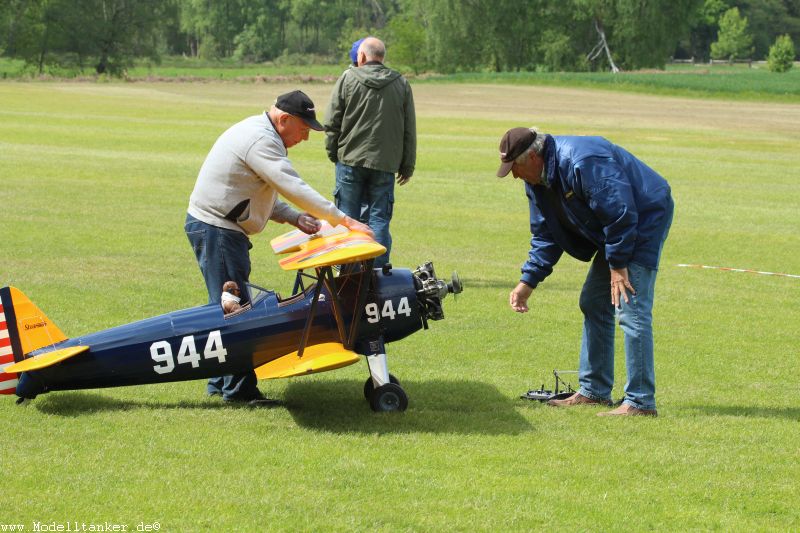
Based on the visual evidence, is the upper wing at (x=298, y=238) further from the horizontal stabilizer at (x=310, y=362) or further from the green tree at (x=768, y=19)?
the green tree at (x=768, y=19)

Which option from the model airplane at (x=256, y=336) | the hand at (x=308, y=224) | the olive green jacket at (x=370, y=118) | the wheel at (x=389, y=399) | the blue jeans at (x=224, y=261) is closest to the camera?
the model airplane at (x=256, y=336)

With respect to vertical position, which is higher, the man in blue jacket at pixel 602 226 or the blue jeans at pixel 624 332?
the man in blue jacket at pixel 602 226

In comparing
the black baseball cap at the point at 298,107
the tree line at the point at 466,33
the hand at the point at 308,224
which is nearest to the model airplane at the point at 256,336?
the hand at the point at 308,224

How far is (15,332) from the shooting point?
21.9 feet

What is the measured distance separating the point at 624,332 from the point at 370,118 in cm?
401

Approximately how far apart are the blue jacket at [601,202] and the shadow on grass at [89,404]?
2.62 meters

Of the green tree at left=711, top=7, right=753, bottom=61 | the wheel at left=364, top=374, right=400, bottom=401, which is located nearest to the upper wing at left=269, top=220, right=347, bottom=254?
the wheel at left=364, top=374, right=400, bottom=401

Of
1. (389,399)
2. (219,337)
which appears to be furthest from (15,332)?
(389,399)

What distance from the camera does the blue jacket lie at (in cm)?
647

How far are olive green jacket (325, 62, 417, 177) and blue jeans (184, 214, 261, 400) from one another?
9.92ft

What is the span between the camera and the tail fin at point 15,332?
6664mm

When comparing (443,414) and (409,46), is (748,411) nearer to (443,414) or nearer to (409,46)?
(443,414)

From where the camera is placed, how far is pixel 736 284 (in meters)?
12.5

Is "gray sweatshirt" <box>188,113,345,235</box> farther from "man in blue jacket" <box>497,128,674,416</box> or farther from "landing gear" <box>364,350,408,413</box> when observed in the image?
"man in blue jacket" <box>497,128,674,416</box>
